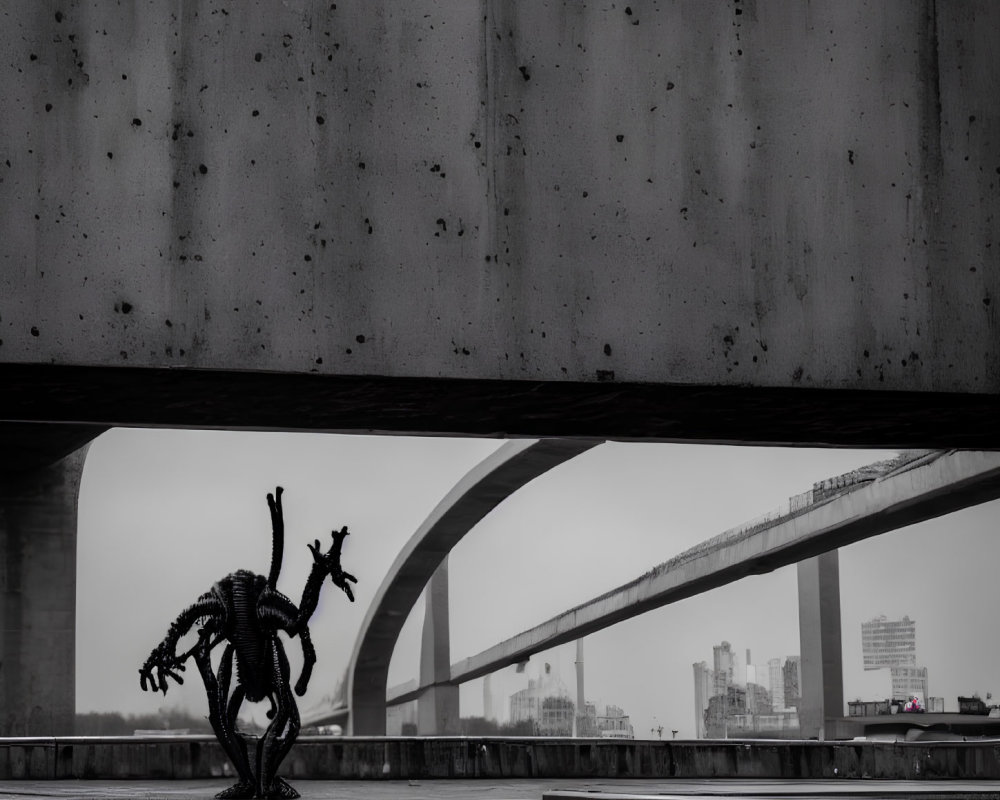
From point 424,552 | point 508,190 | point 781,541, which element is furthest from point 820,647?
point 508,190

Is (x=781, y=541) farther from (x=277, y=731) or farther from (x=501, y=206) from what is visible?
(x=501, y=206)

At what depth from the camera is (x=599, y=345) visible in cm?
616

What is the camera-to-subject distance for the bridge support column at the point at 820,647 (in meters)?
52.2

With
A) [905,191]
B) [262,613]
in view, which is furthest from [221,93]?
[262,613]

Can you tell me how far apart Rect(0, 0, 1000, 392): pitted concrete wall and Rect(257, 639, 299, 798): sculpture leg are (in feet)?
22.2

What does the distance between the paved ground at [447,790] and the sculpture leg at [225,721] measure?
1.14 m

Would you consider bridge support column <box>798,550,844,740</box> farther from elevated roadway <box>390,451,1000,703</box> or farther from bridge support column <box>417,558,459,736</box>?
bridge support column <box>417,558,459,736</box>

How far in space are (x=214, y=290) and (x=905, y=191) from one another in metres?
3.19

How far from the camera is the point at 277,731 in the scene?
12.2m

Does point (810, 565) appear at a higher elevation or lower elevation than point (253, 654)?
higher

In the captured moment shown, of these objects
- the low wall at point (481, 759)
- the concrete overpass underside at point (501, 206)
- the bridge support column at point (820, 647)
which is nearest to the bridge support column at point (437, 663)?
the bridge support column at point (820, 647)

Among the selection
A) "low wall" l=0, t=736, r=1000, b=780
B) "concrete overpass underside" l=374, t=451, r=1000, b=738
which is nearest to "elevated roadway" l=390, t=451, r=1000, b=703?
"concrete overpass underside" l=374, t=451, r=1000, b=738

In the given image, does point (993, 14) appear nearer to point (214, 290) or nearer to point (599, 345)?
point (599, 345)

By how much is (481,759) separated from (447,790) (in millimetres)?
3926
